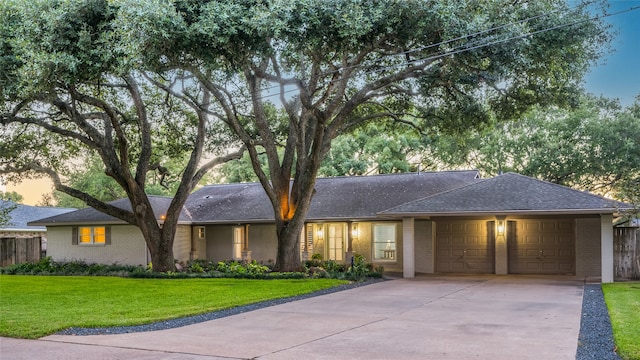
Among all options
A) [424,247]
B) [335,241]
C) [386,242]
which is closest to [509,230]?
[424,247]

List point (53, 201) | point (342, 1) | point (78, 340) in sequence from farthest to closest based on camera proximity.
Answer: point (53, 201) < point (342, 1) < point (78, 340)

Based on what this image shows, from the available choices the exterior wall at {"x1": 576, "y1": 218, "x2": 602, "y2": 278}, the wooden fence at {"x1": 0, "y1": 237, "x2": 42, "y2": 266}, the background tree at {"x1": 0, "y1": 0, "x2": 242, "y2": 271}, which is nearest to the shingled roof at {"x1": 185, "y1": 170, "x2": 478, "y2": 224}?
the background tree at {"x1": 0, "y1": 0, "x2": 242, "y2": 271}

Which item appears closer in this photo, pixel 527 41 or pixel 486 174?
pixel 527 41

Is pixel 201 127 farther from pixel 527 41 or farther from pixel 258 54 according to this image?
pixel 527 41

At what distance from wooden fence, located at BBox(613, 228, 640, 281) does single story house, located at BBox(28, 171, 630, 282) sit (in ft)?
2.38

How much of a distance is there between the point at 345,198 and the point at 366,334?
15707mm

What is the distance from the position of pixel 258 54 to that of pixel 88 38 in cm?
386

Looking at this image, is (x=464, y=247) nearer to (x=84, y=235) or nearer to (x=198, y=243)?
(x=198, y=243)

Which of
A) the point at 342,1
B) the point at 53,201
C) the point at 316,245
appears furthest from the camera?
the point at 53,201

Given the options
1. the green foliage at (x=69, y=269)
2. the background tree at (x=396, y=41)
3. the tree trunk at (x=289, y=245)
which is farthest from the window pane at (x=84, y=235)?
the background tree at (x=396, y=41)

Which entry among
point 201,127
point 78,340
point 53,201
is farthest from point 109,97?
point 53,201

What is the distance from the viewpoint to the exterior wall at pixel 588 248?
19.2 metres

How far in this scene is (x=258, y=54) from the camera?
14.7 m

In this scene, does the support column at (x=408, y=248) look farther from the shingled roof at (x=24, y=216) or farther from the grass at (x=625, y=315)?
the shingled roof at (x=24, y=216)
